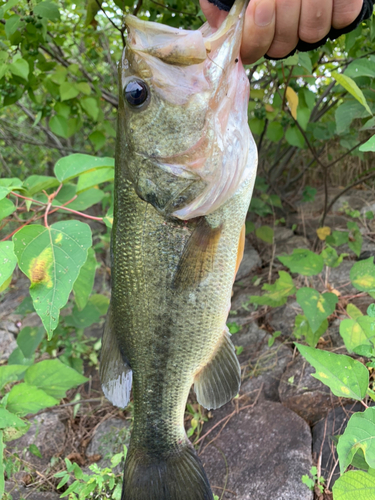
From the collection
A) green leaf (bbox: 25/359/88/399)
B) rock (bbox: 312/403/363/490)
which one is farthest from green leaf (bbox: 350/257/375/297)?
green leaf (bbox: 25/359/88/399)

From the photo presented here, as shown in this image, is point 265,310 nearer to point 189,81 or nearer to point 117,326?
point 117,326

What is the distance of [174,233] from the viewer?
1.22 m

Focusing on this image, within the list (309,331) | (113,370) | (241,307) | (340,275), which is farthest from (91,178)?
(340,275)

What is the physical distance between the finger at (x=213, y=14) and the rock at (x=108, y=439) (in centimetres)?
235

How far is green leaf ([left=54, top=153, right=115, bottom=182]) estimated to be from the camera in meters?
1.49

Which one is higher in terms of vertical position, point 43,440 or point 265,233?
point 265,233

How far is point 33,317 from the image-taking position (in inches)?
155

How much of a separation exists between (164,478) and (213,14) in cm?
171

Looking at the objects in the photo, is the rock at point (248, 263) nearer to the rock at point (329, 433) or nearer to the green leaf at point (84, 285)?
the rock at point (329, 433)

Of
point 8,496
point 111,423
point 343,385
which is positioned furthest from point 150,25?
point 111,423

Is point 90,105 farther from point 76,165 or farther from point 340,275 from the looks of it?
point 340,275

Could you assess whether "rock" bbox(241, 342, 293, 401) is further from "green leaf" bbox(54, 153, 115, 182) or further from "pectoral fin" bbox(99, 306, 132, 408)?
"green leaf" bbox(54, 153, 115, 182)

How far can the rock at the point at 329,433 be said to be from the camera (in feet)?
6.05

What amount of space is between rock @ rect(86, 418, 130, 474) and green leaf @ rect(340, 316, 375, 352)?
1.60m
